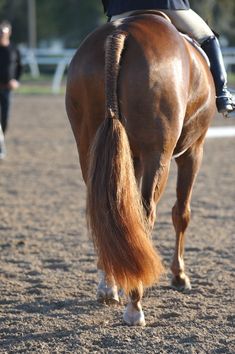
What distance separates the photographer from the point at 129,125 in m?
4.46

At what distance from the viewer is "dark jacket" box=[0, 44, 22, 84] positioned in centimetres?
1322

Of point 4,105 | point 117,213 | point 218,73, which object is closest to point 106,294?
point 117,213

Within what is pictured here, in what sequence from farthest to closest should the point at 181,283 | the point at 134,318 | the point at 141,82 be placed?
1. the point at 181,283
2. the point at 134,318
3. the point at 141,82

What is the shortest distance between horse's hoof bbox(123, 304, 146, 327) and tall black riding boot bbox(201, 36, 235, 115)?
68.9 inches

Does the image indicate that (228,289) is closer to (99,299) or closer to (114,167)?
(99,299)

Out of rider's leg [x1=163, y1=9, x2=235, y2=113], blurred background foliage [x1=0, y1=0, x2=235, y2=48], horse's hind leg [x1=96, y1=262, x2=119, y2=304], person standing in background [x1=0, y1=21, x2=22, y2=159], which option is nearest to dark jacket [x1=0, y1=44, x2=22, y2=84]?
person standing in background [x1=0, y1=21, x2=22, y2=159]

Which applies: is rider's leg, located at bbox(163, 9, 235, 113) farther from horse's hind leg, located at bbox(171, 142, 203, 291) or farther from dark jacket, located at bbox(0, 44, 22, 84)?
dark jacket, located at bbox(0, 44, 22, 84)

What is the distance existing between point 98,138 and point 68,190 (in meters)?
5.45

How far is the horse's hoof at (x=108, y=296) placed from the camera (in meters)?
5.03

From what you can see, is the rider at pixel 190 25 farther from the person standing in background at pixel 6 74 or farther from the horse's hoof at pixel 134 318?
the person standing in background at pixel 6 74

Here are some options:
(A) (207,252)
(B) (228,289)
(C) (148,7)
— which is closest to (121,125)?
(C) (148,7)

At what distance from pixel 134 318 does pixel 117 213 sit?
79cm

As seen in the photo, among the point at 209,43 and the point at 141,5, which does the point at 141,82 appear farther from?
the point at 209,43

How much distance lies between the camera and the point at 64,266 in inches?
243
